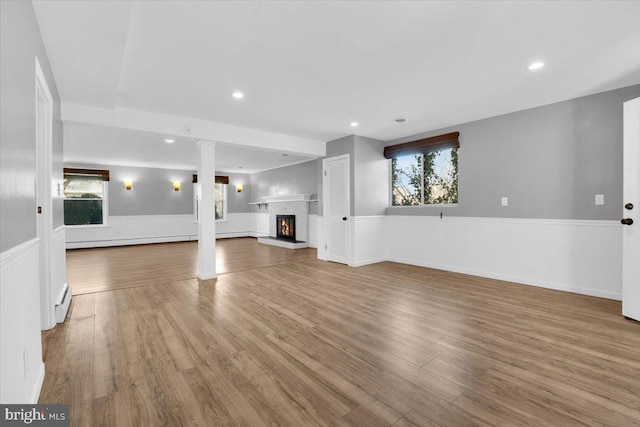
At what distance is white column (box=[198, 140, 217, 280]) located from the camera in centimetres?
448

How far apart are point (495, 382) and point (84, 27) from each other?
11.9 feet

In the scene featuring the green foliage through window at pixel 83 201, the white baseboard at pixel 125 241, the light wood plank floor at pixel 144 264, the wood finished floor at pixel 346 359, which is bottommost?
the wood finished floor at pixel 346 359

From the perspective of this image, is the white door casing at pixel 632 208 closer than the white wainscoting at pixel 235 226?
Yes

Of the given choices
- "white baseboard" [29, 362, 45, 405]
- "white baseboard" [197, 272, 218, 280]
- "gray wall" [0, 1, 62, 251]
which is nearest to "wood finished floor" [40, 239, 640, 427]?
"white baseboard" [29, 362, 45, 405]

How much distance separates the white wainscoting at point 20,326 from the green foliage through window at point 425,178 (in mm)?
5095

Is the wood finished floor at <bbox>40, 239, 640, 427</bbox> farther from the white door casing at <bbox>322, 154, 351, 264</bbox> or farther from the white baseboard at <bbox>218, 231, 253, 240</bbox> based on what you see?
the white baseboard at <bbox>218, 231, 253, 240</bbox>

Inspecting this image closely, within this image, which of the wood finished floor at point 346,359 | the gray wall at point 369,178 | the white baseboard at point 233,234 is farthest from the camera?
the white baseboard at point 233,234

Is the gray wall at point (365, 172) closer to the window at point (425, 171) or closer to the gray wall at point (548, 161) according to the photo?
the window at point (425, 171)

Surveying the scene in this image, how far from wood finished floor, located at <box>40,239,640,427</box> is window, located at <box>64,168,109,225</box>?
5.88 meters

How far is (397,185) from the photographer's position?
576 cm

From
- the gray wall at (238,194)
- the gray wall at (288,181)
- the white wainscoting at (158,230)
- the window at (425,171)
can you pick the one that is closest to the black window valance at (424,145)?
the window at (425,171)

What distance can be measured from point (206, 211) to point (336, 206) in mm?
2433

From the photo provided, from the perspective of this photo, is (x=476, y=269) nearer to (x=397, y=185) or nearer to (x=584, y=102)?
(x=397, y=185)

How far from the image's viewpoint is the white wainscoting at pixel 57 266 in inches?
108
